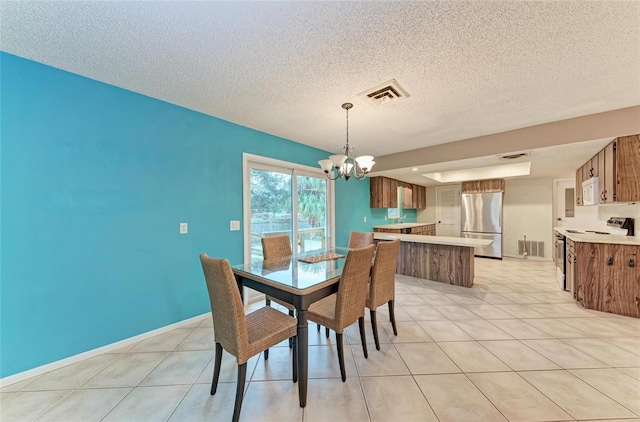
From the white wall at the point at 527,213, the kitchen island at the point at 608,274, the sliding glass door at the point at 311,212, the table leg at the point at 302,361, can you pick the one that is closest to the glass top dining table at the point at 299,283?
the table leg at the point at 302,361

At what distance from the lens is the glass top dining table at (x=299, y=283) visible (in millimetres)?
1420

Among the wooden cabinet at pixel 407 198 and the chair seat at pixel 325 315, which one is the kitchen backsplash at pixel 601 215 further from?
the chair seat at pixel 325 315

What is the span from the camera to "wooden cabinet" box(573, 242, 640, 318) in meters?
2.47

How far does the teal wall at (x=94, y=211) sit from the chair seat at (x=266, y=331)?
129 cm

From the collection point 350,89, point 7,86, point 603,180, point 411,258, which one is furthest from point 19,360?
point 603,180

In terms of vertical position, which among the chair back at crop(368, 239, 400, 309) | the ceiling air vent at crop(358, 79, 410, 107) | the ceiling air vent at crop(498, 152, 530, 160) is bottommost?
the chair back at crop(368, 239, 400, 309)

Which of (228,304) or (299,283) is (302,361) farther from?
(228,304)

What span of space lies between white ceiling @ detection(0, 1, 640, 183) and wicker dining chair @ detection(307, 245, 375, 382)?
56.6 inches

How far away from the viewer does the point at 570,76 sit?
73.4 inches

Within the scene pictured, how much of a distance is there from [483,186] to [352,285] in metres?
5.54

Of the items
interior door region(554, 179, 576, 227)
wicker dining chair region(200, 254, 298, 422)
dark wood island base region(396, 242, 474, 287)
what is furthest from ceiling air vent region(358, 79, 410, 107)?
interior door region(554, 179, 576, 227)

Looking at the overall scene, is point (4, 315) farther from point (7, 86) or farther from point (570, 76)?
point (570, 76)

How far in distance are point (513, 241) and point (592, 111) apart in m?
3.97

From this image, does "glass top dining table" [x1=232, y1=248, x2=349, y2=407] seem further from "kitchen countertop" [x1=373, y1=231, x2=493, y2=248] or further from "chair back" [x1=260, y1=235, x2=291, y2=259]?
"kitchen countertop" [x1=373, y1=231, x2=493, y2=248]
